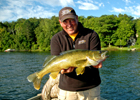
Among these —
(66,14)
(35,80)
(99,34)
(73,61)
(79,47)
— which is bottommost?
(35,80)

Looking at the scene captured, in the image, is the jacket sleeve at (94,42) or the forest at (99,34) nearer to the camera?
the jacket sleeve at (94,42)

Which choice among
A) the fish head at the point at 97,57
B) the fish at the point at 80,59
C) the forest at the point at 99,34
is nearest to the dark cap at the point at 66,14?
the fish at the point at 80,59

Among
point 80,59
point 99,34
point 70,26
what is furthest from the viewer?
point 99,34

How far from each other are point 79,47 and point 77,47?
0.05 metres

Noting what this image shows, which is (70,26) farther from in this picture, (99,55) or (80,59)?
(99,55)

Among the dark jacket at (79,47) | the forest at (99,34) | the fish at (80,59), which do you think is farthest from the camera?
the forest at (99,34)

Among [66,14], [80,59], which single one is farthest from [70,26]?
[80,59]

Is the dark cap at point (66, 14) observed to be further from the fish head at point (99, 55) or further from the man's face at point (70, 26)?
the fish head at point (99, 55)

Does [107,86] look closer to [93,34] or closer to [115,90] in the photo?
[115,90]

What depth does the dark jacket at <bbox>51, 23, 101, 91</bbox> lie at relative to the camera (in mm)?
3006

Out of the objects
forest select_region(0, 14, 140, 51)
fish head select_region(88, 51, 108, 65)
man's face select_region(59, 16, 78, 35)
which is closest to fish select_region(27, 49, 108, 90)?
fish head select_region(88, 51, 108, 65)

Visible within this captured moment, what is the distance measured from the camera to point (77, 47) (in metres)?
3.12

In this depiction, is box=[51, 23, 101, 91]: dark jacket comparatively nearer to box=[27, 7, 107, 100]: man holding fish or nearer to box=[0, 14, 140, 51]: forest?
box=[27, 7, 107, 100]: man holding fish

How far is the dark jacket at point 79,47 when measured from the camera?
3.01 metres
